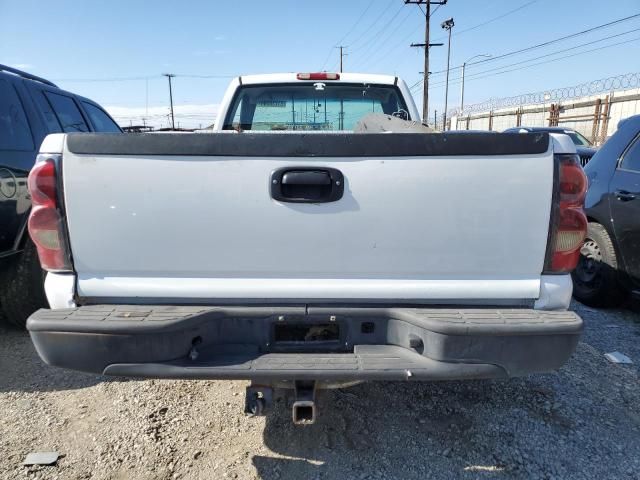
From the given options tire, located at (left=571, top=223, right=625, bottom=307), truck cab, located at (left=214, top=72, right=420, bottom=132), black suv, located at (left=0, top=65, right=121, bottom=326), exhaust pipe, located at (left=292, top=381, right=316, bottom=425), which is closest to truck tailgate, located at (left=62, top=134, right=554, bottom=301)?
exhaust pipe, located at (left=292, top=381, right=316, bottom=425)

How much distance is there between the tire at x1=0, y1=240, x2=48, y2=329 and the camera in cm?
359

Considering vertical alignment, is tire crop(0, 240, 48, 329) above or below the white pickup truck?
below

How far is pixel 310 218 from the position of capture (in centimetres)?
196

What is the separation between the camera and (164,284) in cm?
202

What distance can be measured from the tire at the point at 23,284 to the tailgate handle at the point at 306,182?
2712 mm

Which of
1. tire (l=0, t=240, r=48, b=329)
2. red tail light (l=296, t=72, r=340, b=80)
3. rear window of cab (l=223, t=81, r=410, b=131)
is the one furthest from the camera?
rear window of cab (l=223, t=81, r=410, b=131)

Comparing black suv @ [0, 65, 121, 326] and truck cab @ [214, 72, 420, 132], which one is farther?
truck cab @ [214, 72, 420, 132]

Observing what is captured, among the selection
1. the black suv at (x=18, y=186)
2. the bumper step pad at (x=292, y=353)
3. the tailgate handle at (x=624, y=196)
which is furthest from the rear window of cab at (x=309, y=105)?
the bumper step pad at (x=292, y=353)

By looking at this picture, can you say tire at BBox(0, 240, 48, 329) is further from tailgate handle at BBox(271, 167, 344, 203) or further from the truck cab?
tailgate handle at BBox(271, 167, 344, 203)

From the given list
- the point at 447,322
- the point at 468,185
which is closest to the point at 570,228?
the point at 468,185

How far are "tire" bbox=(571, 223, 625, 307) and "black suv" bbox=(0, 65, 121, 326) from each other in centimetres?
494

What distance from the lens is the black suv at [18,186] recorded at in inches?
135

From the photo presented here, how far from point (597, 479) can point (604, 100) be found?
23033 millimetres

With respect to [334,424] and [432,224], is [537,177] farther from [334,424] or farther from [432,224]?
[334,424]
